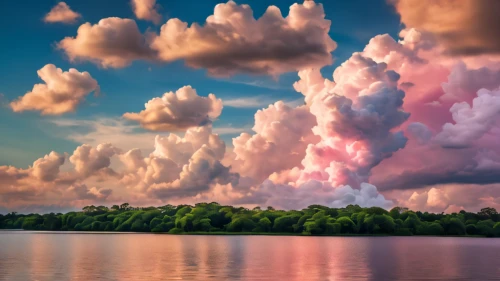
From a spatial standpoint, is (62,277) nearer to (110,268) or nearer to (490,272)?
(110,268)

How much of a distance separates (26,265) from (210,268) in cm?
3068

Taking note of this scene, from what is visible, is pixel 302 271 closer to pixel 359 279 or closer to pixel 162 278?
pixel 359 279

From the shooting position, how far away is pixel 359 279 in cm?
7350

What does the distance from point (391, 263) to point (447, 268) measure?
12297 mm

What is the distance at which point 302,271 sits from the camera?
84.3 meters

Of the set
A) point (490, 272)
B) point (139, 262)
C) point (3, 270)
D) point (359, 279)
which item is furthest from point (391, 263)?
point (3, 270)

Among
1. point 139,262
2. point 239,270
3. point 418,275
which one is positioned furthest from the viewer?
point 139,262

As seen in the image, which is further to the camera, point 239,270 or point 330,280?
point 239,270

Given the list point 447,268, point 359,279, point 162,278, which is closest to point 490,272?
point 447,268

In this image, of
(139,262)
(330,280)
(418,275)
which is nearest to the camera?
(330,280)

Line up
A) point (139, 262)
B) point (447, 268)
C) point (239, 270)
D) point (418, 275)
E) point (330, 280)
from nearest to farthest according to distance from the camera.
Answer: point (330, 280)
point (418, 275)
point (239, 270)
point (447, 268)
point (139, 262)

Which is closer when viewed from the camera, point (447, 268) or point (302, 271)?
point (302, 271)

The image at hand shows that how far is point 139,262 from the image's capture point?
100 metres

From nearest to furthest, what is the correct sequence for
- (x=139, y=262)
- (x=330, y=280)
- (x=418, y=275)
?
(x=330, y=280)
(x=418, y=275)
(x=139, y=262)
